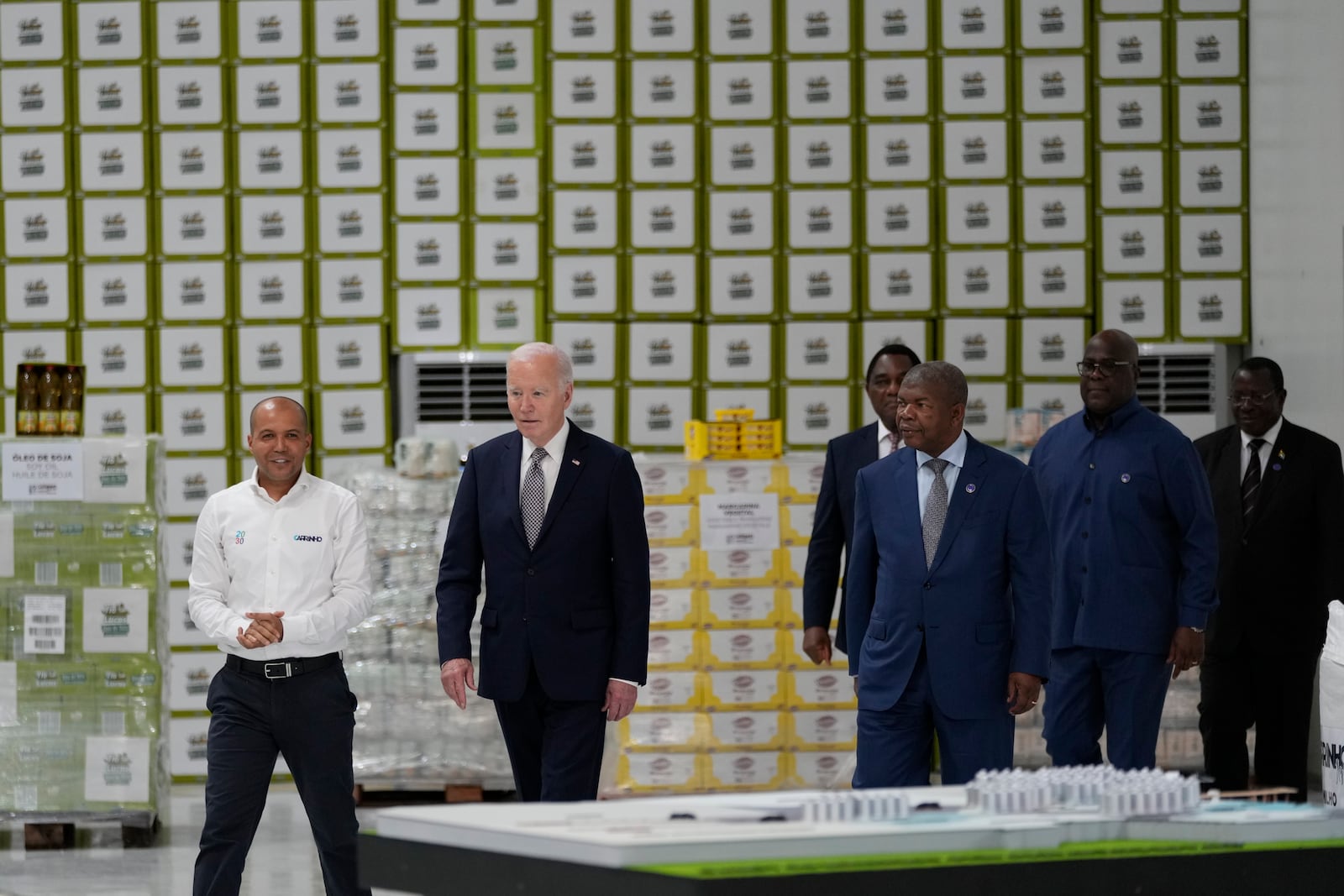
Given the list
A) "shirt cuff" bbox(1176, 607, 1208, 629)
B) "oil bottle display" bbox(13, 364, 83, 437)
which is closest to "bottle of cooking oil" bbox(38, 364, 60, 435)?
"oil bottle display" bbox(13, 364, 83, 437)

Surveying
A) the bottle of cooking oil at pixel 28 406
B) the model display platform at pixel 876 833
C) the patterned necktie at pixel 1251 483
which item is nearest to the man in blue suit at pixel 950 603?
the model display platform at pixel 876 833

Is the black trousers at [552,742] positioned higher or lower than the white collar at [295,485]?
lower

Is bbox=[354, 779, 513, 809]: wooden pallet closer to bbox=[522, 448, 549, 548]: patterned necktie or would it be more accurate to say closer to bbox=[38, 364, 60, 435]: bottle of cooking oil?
bbox=[38, 364, 60, 435]: bottle of cooking oil

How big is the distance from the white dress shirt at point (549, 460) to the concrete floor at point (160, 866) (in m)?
1.95

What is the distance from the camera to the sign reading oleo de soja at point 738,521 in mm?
8617

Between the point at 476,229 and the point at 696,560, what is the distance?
106 inches

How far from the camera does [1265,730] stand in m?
7.78

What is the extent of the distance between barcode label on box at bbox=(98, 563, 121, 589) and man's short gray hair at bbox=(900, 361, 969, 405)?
14.2 feet

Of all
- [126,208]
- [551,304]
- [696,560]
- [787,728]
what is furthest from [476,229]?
[787,728]

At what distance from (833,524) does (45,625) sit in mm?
3741

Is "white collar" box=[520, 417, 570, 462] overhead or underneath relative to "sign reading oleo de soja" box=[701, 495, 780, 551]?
overhead

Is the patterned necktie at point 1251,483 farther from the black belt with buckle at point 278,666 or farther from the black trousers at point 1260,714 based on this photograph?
the black belt with buckle at point 278,666

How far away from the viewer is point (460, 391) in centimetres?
1014

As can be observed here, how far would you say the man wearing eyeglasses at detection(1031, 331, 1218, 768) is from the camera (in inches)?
234
